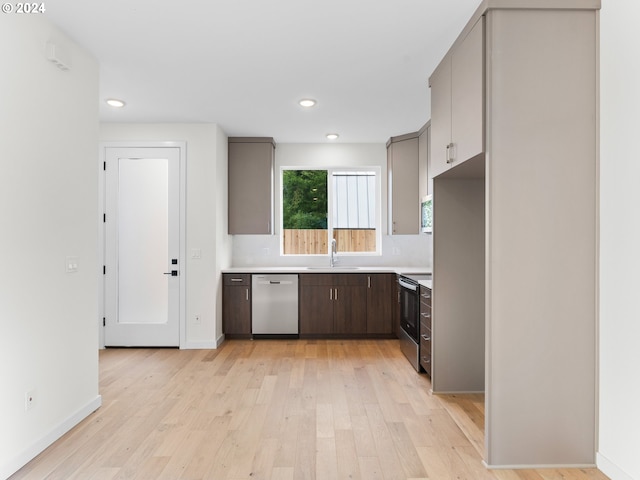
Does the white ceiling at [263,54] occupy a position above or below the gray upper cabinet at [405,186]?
above

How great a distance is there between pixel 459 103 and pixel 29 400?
3.06 m

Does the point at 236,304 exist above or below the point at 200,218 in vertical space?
below

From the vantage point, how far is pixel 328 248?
5895mm

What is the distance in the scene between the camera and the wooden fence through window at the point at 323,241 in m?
5.90

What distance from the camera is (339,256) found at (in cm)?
584

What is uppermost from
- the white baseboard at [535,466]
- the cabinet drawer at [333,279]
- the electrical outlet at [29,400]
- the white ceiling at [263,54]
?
the white ceiling at [263,54]

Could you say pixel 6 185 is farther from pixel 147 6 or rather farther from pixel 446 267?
pixel 446 267

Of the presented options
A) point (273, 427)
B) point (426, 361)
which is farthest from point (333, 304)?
point (273, 427)

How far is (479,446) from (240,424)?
151 cm

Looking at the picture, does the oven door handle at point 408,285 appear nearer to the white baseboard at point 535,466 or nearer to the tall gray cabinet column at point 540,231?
the tall gray cabinet column at point 540,231

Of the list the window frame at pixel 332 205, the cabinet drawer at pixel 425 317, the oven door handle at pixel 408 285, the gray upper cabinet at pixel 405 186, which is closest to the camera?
the cabinet drawer at pixel 425 317

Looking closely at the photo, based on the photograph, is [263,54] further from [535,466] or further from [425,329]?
[535,466]
